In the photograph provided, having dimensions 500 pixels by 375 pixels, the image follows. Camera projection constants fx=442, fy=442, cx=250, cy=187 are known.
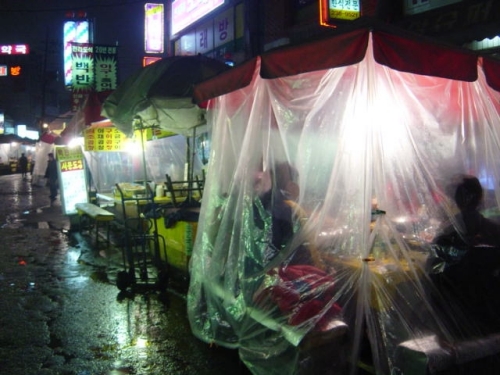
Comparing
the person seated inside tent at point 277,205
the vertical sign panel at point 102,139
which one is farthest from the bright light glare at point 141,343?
the vertical sign panel at point 102,139

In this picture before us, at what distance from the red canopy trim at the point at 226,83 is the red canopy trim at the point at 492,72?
221 cm

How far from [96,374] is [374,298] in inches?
118

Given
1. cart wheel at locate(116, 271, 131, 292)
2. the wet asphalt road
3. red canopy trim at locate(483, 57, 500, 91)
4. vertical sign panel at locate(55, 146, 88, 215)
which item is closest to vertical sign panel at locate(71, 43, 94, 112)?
vertical sign panel at locate(55, 146, 88, 215)

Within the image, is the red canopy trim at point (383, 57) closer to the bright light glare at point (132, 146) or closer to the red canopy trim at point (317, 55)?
the red canopy trim at point (317, 55)

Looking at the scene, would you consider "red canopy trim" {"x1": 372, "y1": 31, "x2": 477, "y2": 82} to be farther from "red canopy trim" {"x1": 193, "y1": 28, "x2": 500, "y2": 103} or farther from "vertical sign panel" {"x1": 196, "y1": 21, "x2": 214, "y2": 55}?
"vertical sign panel" {"x1": 196, "y1": 21, "x2": 214, "y2": 55}

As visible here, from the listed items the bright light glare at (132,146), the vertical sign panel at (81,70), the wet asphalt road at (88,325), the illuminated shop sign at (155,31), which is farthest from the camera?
the illuminated shop sign at (155,31)

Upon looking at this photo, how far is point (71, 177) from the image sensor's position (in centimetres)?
1405

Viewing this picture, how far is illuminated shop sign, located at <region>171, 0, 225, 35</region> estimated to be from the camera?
1573cm

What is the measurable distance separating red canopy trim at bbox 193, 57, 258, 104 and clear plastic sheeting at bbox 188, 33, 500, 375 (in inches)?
6.4

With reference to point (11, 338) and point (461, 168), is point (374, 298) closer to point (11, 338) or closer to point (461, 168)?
point (461, 168)

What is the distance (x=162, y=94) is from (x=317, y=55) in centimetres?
323

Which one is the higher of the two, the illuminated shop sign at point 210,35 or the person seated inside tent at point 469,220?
the illuminated shop sign at point 210,35

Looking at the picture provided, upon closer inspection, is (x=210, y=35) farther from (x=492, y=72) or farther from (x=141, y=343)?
(x=492, y=72)

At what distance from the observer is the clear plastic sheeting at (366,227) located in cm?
366
